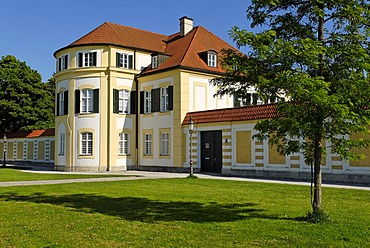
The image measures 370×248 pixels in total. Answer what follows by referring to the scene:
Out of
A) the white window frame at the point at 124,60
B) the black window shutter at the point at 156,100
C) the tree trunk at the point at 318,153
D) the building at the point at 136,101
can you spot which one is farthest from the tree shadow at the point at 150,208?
the white window frame at the point at 124,60

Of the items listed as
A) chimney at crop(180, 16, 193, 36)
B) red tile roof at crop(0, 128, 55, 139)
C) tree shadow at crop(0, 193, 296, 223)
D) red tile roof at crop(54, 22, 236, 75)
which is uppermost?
chimney at crop(180, 16, 193, 36)

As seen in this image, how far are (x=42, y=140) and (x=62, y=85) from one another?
11.1 meters

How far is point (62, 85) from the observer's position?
3194 centimetres

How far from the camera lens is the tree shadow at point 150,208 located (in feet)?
30.6

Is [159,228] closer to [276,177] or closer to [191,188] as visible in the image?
[191,188]

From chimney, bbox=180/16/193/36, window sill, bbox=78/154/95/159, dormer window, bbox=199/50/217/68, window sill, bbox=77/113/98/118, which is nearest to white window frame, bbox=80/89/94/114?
window sill, bbox=77/113/98/118

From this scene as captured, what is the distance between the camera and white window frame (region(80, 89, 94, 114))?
30.5 meters

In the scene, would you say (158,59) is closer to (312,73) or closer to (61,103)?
(61,103)

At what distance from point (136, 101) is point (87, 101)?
344 cm

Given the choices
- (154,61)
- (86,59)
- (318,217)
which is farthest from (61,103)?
(318,217)

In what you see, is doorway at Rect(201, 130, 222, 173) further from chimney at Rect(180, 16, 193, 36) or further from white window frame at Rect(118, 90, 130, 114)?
chimney at Rect(180, 16, 193, 36)

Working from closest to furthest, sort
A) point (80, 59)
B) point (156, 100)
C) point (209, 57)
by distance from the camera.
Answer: point (156, 100), point (209, 57), point (80, 59)

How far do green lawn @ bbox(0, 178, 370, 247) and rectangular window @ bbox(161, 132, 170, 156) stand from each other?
1411 centimetres

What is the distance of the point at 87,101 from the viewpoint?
3066 cm
